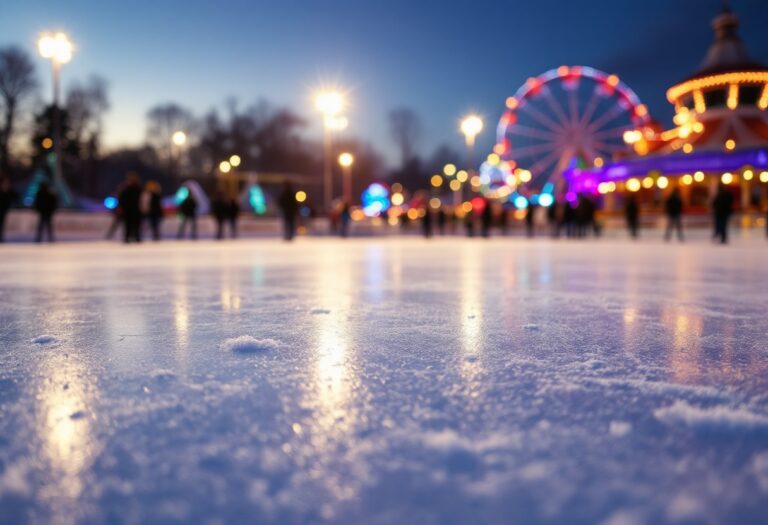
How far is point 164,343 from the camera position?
73.1 inches

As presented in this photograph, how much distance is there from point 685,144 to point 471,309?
3398cm

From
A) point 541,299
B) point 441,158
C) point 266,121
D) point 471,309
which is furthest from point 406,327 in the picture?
point 441,158

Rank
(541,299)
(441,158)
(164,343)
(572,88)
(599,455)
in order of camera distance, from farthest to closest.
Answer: (441,158)
(572,88)
(541,299)
(164,343)
(599,455)

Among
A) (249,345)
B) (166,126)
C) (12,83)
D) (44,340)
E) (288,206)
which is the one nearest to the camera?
(249,345)

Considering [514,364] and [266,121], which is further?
[266,121]

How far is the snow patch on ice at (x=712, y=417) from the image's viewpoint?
102cm

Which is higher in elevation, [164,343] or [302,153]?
[302,153]

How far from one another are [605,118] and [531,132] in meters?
4.12

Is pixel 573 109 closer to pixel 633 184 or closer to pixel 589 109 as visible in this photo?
pixel 589 109

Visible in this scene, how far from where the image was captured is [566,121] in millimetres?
33688

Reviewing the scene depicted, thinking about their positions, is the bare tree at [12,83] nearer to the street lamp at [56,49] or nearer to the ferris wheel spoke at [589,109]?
the street lamp at [56,49]

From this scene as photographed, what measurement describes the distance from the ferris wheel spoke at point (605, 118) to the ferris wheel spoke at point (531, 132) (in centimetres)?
212

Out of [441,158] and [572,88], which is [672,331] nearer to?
[572,88]

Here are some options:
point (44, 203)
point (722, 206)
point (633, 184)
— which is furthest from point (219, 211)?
point (633, 184)
